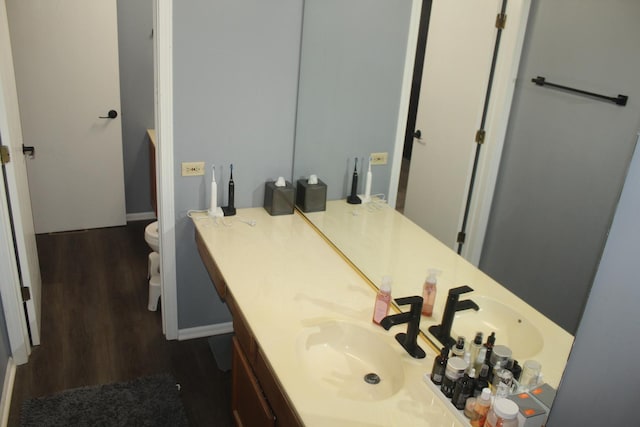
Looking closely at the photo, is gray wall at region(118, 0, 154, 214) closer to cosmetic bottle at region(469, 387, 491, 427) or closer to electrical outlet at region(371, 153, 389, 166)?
electrical outlet at region(371, 153, 389, 166)

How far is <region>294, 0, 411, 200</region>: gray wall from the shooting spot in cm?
254

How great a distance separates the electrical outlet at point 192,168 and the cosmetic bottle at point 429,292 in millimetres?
1470

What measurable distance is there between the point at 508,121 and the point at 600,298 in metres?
0.82

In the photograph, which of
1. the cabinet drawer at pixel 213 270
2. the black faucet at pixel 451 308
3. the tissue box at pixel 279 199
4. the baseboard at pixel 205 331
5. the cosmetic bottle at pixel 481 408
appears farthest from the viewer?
the baseboard at pixel 205 331

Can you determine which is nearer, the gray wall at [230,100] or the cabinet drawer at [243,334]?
the cabinet drawer at [243,334]

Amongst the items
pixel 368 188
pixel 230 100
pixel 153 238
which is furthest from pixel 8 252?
pixel 368 188

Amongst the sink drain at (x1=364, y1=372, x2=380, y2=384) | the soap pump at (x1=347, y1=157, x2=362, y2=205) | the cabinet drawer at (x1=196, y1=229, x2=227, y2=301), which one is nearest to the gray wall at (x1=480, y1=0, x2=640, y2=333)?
the sink drain at (x1=364, y1=372, x2=380, y2=384)

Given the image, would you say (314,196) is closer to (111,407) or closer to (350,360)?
(350,360)

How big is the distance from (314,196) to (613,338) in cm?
215

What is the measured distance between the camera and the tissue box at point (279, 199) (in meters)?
3.03

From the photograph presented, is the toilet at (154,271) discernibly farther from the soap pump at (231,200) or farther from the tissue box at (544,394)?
the tissue box at (544,394)

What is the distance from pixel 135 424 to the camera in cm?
256

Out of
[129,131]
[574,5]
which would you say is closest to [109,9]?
[129,131]

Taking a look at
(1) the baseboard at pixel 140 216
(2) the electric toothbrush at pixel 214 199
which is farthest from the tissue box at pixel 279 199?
(1) the baseboard at pixel 140 216
